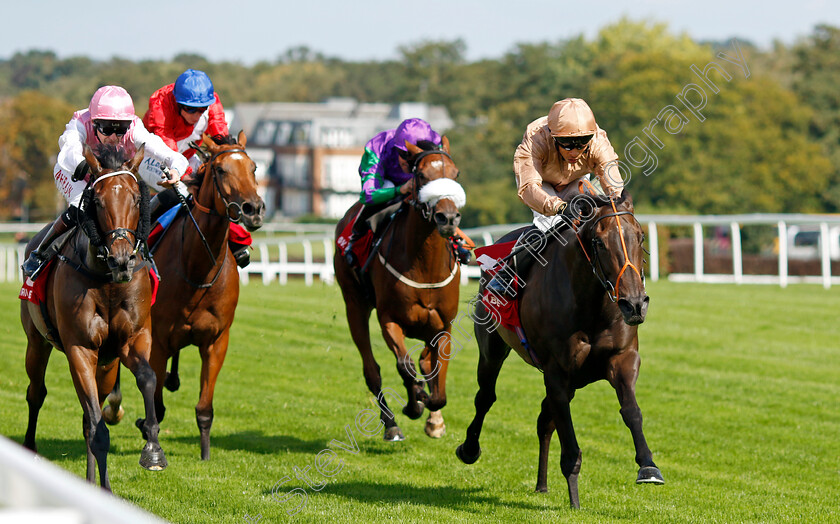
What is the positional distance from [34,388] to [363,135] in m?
79.6

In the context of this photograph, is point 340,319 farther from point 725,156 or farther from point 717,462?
point 725,156

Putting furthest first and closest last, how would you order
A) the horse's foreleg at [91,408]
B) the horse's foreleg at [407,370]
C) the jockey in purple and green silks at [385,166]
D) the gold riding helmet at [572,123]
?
1. the jockey in purple and green silks at [385,166]
2. the horse's foreleg at [407,370]
3. the gold riding helmet at [572,123]
4. the horse's foreleg at [91,408]

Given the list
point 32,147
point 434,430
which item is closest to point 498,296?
point 434,430

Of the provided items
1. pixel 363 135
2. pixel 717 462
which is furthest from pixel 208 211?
pixel 363 135

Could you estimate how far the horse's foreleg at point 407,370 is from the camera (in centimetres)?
731

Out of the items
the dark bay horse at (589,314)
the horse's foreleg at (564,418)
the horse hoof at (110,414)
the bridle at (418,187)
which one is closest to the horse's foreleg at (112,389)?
the horse hoof at (110,414)

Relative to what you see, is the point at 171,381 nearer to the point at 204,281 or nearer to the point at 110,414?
the point at 110,414

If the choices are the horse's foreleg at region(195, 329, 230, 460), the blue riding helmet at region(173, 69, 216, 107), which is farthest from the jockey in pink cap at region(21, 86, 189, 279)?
the horse's foreleg at region(195, 329, 230, 460)

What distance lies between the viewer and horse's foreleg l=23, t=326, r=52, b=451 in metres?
6.98

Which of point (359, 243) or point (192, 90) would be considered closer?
point (192, 90)

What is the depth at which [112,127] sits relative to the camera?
6297 millimetres

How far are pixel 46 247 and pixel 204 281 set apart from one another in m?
1.12

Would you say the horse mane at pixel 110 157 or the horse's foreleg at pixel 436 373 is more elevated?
the horse mane at pixel 110 157

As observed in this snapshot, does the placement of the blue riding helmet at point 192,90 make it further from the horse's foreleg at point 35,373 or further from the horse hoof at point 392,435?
the horse hoof at point 392,435
